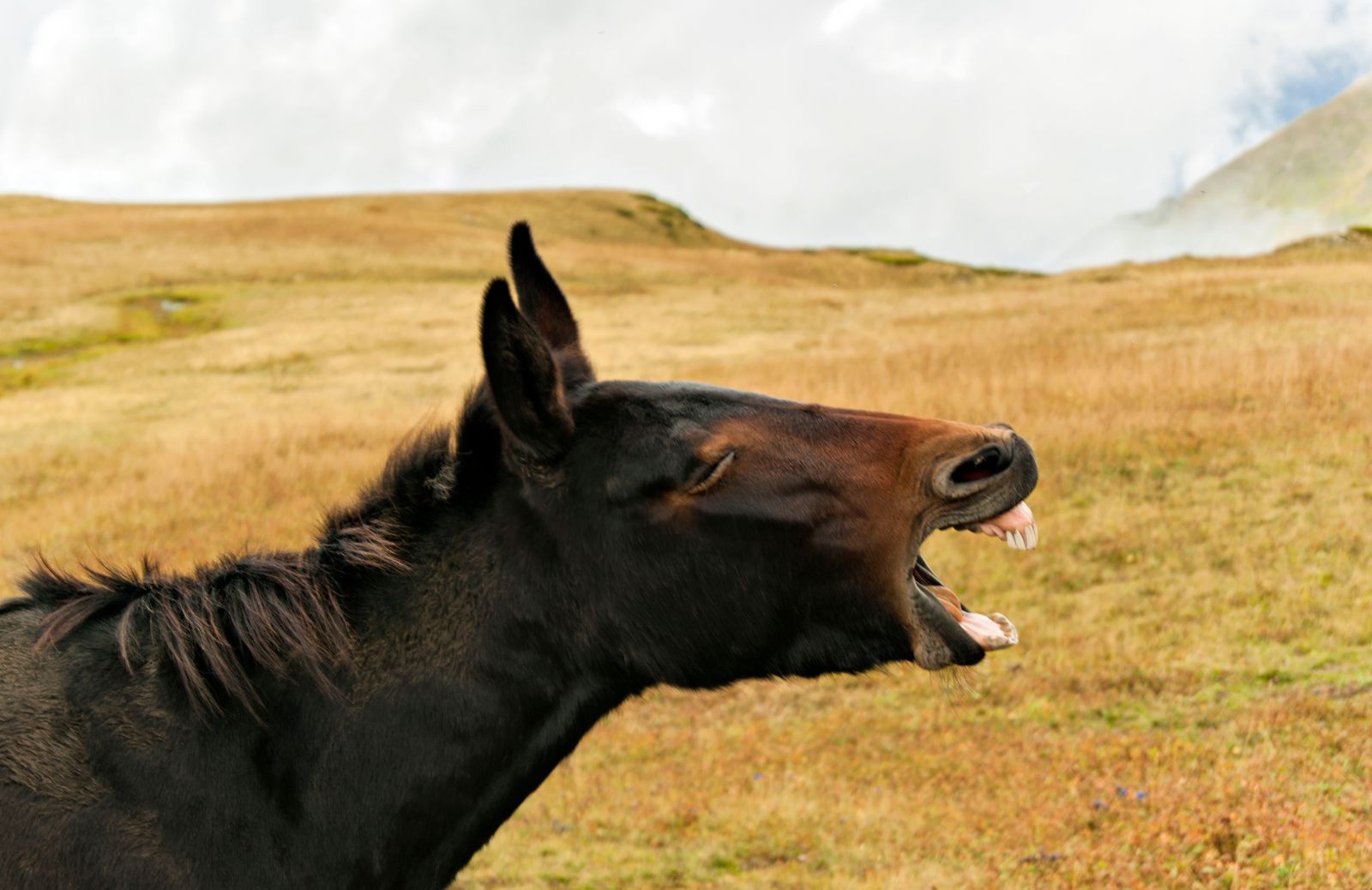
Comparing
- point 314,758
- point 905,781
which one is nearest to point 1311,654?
point 905,781

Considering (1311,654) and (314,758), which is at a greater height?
(314,758)

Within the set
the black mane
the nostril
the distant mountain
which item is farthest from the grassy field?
the distant mountain

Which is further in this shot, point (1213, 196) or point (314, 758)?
point (1213, 196)

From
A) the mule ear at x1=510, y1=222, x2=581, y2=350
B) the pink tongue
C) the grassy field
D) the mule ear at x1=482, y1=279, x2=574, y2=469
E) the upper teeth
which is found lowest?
the grassy field

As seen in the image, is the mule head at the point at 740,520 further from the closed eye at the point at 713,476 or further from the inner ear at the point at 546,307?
the inner ear at the point at 546,307

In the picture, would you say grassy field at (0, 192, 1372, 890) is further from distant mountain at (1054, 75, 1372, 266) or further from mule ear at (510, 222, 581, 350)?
distant mountain at (1054, 75, 1372, 266)

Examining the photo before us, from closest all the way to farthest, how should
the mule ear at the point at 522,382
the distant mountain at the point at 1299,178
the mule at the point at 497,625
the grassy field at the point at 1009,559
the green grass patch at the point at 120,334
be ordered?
the mule ear at the point at 522,382, the mule at the point at 497,625, the grassy field at the point at 1009,559, the green grass patch at the point at 120,334, the distant mountain at the point at 1299,178

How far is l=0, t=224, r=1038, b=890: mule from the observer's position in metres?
2.73

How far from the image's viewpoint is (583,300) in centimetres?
4625

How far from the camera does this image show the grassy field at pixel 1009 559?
666cm

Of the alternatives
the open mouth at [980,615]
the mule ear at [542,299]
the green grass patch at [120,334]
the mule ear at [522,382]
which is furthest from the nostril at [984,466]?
the green grass patch at [120,334]

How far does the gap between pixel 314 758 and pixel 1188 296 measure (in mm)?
31779

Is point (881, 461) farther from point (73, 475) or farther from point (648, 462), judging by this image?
point (73, 475)

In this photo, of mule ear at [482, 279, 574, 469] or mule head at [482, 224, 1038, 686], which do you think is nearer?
mule ear at [482, 279, 574, 469]
